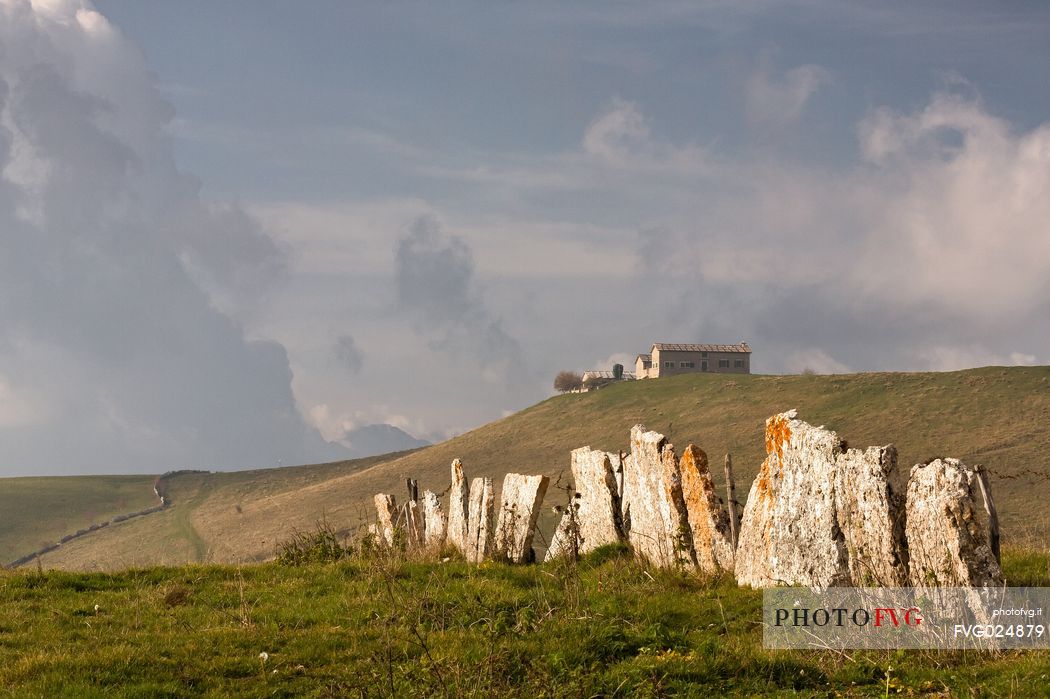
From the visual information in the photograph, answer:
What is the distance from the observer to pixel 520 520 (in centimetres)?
1515

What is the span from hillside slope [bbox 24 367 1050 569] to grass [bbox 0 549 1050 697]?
100.0 feet

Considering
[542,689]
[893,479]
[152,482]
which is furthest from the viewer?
[152,482]

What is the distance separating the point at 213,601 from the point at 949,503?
8721mm

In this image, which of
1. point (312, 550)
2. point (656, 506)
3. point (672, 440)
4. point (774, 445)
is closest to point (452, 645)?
point (774, 445)

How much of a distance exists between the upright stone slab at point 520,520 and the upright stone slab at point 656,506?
1.51 m

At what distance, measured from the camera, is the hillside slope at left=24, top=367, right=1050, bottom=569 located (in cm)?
5166

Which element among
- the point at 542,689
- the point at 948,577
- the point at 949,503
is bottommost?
the point at 542,689

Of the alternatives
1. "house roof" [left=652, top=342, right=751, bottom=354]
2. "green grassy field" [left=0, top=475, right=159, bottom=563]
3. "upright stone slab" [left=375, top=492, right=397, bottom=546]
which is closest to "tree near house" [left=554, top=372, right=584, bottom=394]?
"house roof" [left=652, top=342, right=751, bottom=354]

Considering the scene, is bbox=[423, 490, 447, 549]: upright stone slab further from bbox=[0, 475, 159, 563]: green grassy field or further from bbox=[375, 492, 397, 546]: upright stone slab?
bbox=[0, 475, 159, 563]: green grassy field

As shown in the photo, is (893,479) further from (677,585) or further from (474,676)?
(474,676)

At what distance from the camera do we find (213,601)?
38.9 ft

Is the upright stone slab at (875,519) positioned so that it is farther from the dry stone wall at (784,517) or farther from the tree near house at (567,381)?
the tree near house at (567,381)

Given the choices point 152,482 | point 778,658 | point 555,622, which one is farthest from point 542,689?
point 152,482

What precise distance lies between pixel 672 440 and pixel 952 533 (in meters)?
54.7
